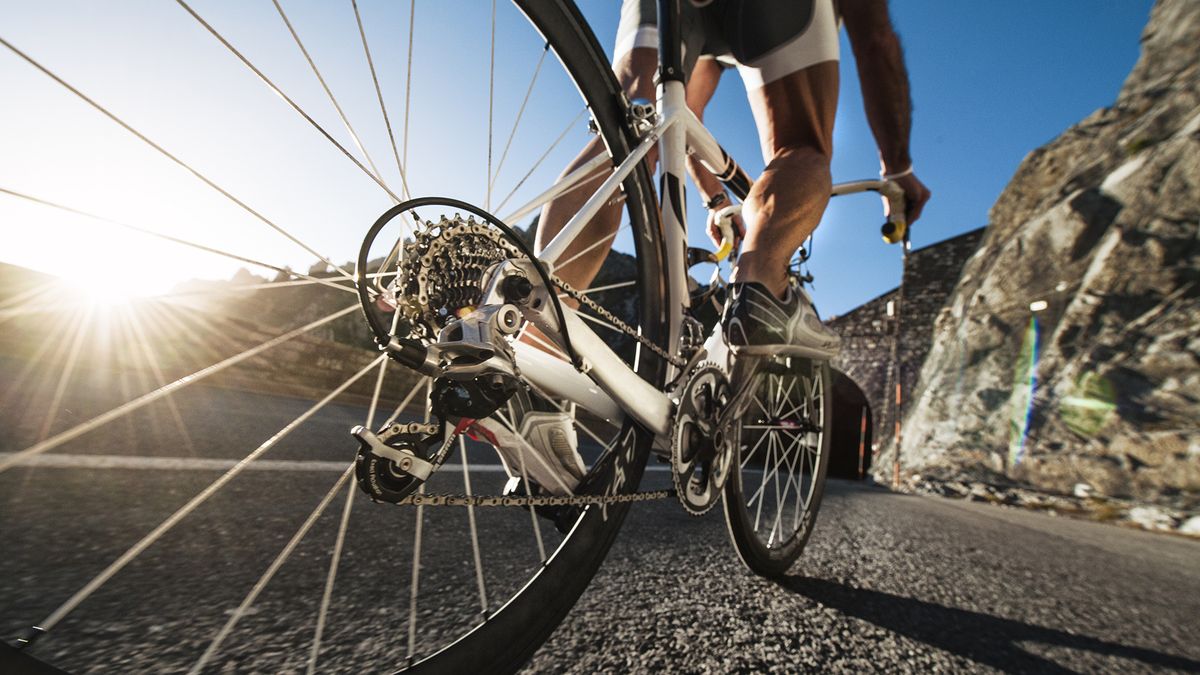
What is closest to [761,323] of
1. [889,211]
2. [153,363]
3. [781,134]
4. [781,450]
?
[781,134]

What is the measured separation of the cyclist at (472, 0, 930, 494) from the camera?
1250mm

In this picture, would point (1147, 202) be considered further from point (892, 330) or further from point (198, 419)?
point (198, 419)

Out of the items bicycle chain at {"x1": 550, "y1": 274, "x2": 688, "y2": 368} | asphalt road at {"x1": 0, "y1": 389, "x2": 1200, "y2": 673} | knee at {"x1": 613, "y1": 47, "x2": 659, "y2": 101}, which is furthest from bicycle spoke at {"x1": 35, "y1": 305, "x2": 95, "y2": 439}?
knee at {"x1": 613, "y1": 47, "x2": 659, "y2": 101}

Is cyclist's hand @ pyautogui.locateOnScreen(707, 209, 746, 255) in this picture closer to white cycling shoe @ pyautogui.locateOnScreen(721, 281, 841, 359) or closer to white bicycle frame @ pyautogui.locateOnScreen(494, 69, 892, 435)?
white bicycle frame @ pyautogui.locateOnScreen(494, 69, 892, 435)

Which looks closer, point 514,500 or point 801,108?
point 514,500

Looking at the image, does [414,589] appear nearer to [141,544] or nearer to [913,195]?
[141,544]

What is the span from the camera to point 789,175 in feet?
4.31

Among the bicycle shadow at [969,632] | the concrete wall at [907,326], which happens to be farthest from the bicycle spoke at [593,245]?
the concrete wall at [907,326]

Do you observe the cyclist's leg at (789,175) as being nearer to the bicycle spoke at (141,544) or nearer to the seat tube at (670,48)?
the seat tube at (670,48)

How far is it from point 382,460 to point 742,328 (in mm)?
868

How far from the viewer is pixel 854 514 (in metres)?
2.34

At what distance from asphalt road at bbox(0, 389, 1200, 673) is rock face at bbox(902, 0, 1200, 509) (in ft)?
20.5

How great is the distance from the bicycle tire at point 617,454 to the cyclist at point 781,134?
159mm

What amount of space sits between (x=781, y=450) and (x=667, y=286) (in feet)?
2.76
